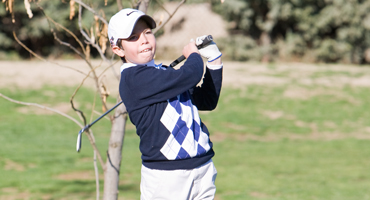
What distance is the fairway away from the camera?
698 centimetres

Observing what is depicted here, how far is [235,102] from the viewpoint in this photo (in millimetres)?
13344

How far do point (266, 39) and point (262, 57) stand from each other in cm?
85

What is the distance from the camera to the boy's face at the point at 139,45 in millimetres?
2508

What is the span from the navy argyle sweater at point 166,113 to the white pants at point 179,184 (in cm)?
3

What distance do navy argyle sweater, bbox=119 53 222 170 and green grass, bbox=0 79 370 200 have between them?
407cm

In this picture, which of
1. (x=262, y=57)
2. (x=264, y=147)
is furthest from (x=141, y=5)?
(x=262, y=57)

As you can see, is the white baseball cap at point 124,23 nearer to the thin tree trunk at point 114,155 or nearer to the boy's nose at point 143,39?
the boy's nose at point 143,39

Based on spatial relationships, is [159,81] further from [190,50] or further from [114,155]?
[114,155]

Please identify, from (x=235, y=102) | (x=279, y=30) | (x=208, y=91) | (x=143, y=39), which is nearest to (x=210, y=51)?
(x=208, y=91)

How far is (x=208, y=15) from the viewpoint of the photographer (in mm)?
22312

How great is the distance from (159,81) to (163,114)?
16 cm

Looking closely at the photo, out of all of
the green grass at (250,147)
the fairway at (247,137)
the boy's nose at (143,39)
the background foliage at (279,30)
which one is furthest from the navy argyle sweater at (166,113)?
the background foliage at (279,30)

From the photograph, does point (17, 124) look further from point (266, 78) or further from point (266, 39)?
point (266, 39)

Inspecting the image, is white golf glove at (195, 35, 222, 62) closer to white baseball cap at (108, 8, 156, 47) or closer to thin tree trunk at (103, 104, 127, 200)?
white baseball cap at (108, 8, 156, 47)
